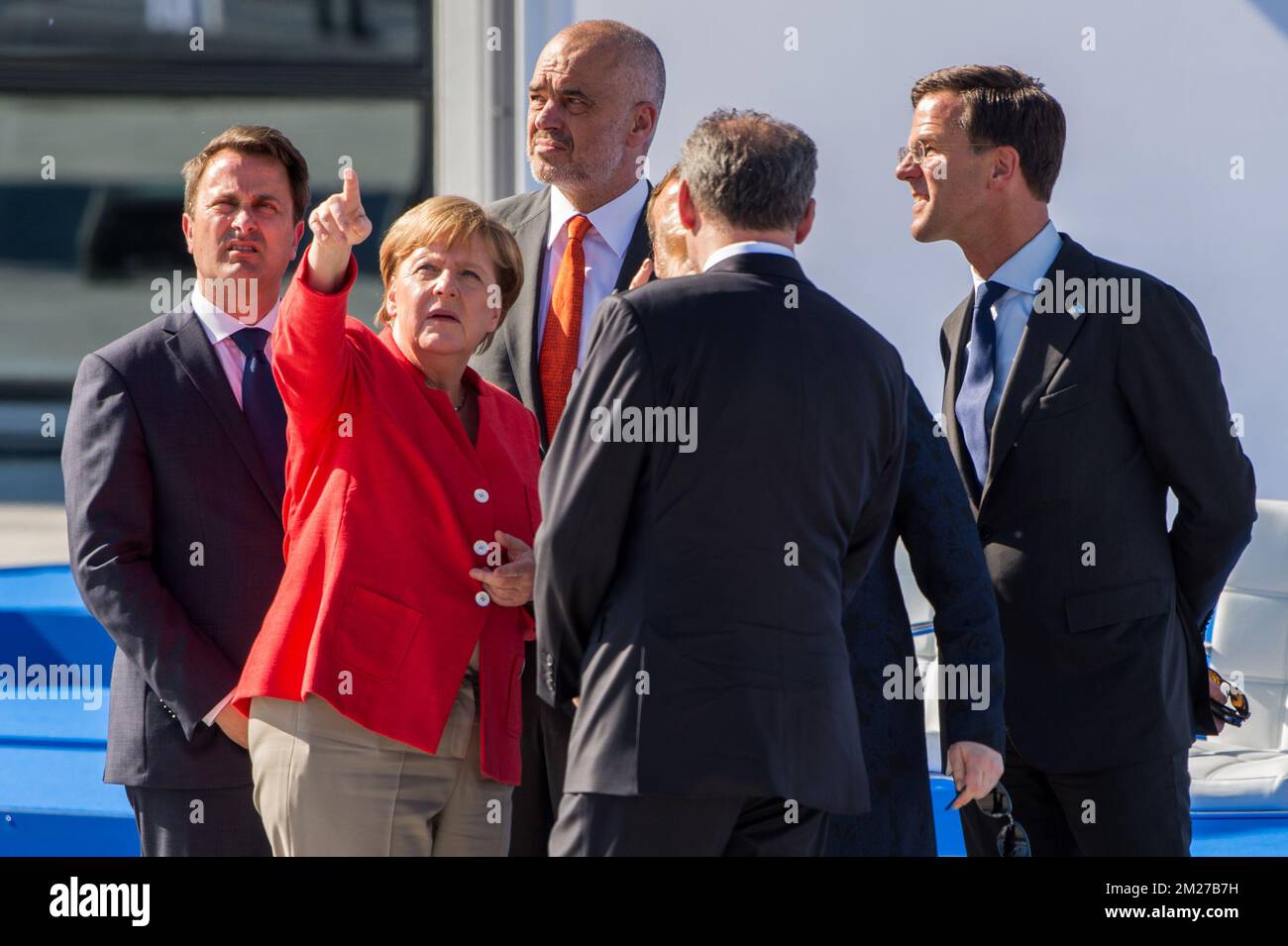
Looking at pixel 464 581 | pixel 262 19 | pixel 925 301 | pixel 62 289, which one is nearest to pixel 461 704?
pixel 464 581

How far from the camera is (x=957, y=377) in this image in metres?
2.42

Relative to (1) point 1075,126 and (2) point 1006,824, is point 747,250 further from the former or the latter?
(1) point 1075,126

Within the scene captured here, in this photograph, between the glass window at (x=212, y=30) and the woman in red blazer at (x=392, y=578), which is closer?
the woman in red blazer at (x=392, y=578)

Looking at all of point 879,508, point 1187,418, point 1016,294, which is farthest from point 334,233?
point 1187,418

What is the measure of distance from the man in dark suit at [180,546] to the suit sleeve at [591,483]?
0.53m

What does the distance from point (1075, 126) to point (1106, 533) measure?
76.6 inches

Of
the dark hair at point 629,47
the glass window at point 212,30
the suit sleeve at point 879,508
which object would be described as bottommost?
the suit sleeve at point 879,508

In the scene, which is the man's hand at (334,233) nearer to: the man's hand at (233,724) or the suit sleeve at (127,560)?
the suit sleeve at (127,560)

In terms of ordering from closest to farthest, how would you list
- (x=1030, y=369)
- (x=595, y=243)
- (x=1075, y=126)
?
1. (x=1030, y=369)
2. (x=595, y=243)
3. (x=1075, y=126)

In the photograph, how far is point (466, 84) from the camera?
420 centimetres

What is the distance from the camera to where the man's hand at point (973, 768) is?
2.02 metres

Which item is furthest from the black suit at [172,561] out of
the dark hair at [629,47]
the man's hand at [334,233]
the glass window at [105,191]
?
the glass window at [105,191]

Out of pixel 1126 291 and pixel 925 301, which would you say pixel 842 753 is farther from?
pixel 925 301

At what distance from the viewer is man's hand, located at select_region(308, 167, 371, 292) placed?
1810 millimetres
